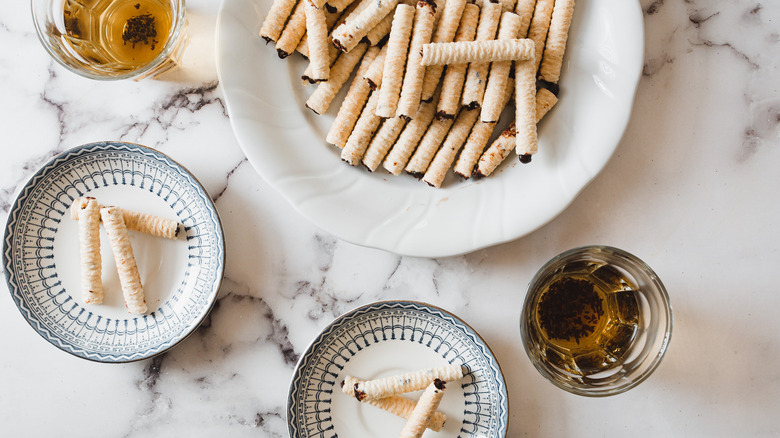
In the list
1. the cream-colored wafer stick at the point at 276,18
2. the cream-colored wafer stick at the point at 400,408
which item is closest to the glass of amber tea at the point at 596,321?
the cream-colored wafer stick at the point at 400,408

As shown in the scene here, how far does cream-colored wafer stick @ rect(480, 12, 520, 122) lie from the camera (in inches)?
39.3

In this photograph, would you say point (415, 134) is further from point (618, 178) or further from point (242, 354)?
point (242, 354)

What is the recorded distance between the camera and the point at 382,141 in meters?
1.05

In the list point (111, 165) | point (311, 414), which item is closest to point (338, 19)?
point (111, 165)

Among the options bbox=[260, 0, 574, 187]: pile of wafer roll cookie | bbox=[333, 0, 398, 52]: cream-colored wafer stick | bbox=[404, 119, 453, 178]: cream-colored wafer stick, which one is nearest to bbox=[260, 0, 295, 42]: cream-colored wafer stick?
bbox=[260, 0, 574, 187]: pile of wafer roll cookie

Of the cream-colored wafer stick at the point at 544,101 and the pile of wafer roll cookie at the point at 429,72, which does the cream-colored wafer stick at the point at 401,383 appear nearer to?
the pile of wafer roll cookie at the point at 429,72

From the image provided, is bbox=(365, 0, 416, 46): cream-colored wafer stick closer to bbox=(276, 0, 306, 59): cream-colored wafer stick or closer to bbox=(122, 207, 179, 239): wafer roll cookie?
bbox=(276, 0, 306, 59): cream-colored wafer stick

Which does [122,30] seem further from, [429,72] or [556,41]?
[556,41]

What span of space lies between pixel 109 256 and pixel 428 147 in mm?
653

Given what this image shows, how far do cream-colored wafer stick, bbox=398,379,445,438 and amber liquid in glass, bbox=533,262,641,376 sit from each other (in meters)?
0.20

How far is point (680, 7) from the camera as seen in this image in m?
1.12

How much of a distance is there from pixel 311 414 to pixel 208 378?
0.23 meters

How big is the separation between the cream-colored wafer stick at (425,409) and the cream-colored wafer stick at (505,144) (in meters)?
0.39

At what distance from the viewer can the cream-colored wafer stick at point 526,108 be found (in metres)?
0.98
